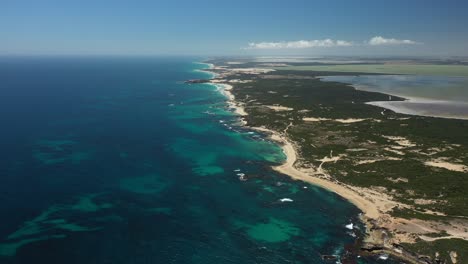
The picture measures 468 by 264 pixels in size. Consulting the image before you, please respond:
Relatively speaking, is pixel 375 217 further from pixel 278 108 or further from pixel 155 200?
pixel 278 108

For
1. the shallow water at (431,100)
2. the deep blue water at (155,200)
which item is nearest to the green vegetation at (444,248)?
the deep blue water at (155,200)

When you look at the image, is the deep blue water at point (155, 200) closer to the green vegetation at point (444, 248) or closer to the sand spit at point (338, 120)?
the green vegetation at point (444, 248)

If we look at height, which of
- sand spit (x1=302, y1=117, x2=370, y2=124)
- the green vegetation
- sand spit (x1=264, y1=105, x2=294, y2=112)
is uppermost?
sand spit (x1=264, y1=105, x2=294, y2=112)

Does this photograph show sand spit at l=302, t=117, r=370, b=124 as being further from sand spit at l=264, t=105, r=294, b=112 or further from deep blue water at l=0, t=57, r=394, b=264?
deep blue water at l=0, t=57, r=394, b=264

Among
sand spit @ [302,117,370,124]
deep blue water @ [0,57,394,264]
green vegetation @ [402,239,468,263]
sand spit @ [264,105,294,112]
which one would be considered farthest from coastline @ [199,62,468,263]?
sand spit @ [264,105,294,112]

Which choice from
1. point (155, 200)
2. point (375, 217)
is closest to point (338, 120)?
point (375, 217)

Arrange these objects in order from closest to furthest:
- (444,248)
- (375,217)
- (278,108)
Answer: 1. (444,248)
2. (375,217)
3. (278,108)
